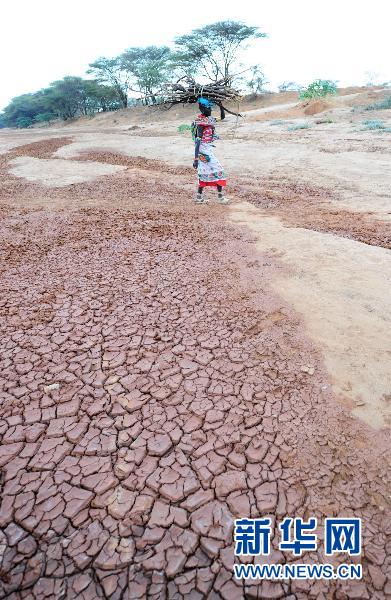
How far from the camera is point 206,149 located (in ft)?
19.1

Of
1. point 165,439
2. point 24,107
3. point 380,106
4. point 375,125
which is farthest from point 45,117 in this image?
point 165,439

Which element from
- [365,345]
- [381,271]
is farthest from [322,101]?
[365,345]

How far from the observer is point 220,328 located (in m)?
2.91

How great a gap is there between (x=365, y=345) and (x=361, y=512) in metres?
1.27

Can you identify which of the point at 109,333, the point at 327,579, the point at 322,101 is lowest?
the point at 327,579

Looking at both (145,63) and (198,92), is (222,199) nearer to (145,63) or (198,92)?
(198,92)

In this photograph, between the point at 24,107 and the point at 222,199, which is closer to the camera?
→ the point at 222,199

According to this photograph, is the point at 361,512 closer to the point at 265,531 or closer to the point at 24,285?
the point at 265,531

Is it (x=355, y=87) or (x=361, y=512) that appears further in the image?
(x=355, y=87)

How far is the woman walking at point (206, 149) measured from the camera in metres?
5.55

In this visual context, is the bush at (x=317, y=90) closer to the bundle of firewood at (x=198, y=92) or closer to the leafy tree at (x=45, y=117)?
the bundle of firewood at (x=198, y=92)

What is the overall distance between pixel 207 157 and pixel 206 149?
0.41 feet

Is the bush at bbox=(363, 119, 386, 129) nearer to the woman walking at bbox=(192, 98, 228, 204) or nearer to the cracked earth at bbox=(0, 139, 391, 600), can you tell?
the woman walking at bbox=(192, 98, 228, 204)

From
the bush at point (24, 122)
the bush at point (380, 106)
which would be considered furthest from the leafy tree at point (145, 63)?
the bush at point (380, 106)
